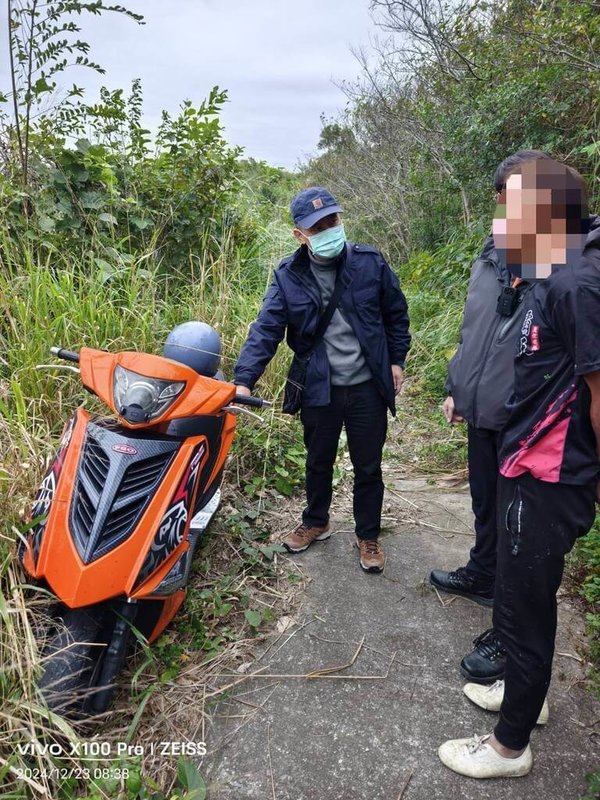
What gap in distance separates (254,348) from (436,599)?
1.48m

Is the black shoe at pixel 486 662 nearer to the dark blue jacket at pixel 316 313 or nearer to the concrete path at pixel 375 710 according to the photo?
the concrete path at pixel 375 710

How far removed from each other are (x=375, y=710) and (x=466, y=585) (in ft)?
2.68

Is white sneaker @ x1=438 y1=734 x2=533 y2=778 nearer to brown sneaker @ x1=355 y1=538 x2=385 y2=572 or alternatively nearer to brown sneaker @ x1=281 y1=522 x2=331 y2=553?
brown sneaker @ x1=355 y1=538 x2=385 y2=572

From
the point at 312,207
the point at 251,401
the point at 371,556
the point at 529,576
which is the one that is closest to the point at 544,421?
the point at 529,576

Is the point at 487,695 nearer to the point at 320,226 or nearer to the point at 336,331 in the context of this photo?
the point at 336,331

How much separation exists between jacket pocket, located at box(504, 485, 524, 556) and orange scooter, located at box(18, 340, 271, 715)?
1088 millimetres

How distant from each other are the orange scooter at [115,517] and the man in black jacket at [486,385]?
0.97 m

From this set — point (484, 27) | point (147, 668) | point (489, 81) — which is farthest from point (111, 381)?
point (484, 27)

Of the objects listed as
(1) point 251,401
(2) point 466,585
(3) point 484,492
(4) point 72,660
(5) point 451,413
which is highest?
(1) point 251,401

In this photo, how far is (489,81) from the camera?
628 centimetres

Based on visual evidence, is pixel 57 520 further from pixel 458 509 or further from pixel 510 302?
pixel 458 509

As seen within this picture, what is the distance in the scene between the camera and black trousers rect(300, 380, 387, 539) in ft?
8.68

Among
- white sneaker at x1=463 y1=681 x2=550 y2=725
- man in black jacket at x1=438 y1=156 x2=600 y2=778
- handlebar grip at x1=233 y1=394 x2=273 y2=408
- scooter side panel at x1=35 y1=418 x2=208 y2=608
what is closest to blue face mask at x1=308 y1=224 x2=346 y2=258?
handlebar grip at x1=233 y1=394 x2=273 y2=408

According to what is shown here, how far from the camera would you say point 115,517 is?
176 centimetres
